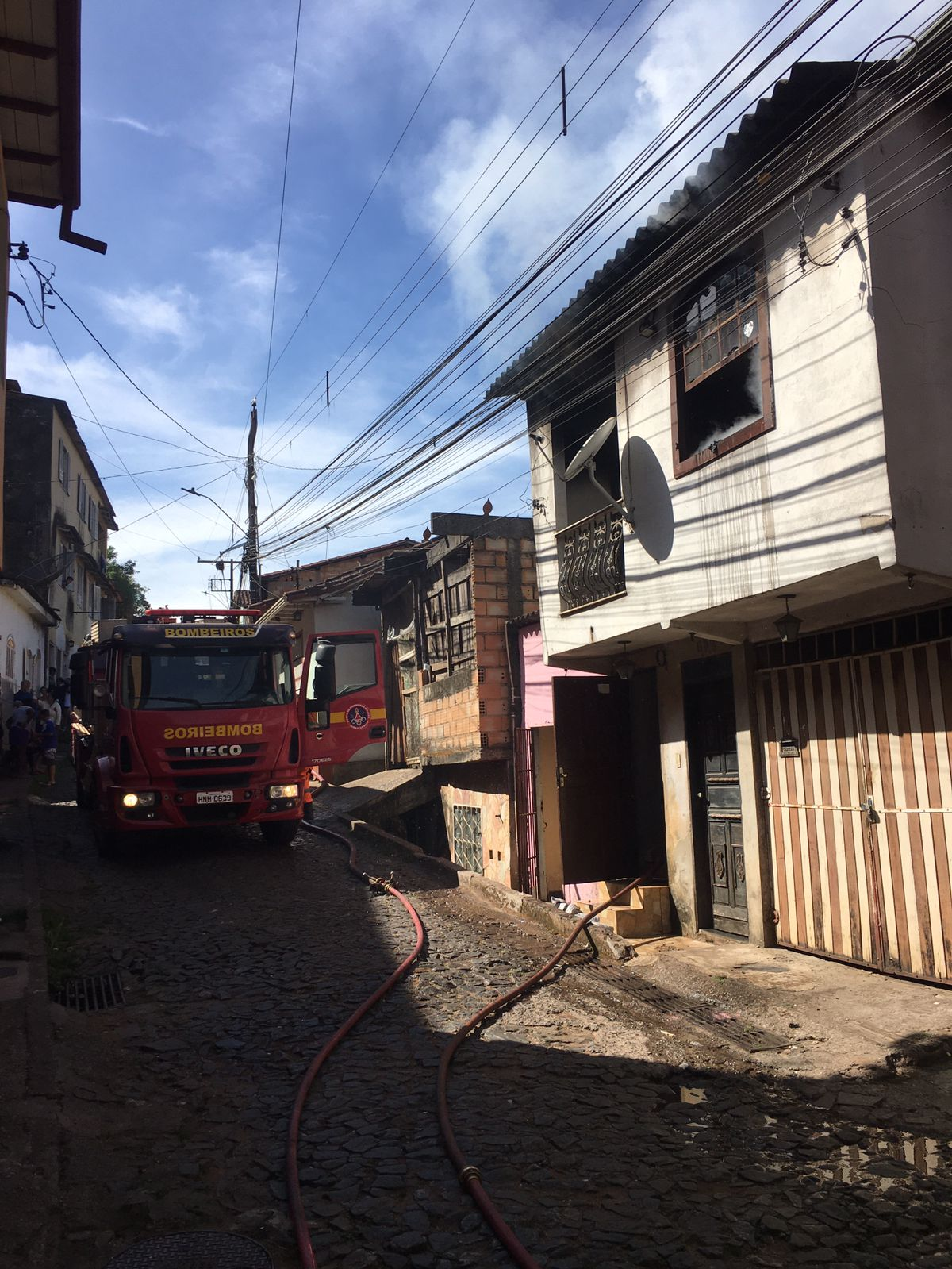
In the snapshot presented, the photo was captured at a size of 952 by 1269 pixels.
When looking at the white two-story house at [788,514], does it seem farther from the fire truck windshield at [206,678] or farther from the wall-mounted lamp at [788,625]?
the fire truck windshield at [206,678]

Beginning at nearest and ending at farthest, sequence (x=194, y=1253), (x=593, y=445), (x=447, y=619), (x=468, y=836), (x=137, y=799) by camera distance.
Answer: (x=194, y=1253) → (x=593, y=445) → (x=137, y=799) → (x=468, y=836) → (x=447, y=619)

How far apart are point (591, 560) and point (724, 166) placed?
3.95m

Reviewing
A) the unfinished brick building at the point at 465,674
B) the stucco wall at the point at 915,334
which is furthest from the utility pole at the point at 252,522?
the stucco wall at the point at 915,334

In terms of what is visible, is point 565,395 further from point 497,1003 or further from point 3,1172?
point 3,1172

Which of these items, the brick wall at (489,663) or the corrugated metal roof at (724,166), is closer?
the corrugated metal roof at (724,166)

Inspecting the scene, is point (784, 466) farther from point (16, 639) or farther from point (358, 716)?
point (16, 639)

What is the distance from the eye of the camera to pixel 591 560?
9.98 m

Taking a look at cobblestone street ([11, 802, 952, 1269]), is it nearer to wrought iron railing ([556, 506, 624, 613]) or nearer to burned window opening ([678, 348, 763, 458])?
wrought iron railing ([556, 506, 624, 613])

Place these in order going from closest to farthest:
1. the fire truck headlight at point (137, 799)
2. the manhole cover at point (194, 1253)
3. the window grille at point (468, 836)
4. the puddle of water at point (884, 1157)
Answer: the manhole cover at point (194, 1253)
the puddle of water at point (884, 1157)
the fire truck headlight at point (137, 799)
the window grille at point (468, 836)

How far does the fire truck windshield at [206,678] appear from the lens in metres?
10.7

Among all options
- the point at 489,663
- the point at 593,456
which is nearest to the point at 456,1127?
the point at 593,456

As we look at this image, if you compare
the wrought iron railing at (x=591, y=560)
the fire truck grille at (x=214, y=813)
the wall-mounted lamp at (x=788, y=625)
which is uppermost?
the wrought iron railing at (x=591, y=560)

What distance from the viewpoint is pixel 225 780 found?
10.8 meters

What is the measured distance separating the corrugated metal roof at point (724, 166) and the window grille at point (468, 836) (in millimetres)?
9696
